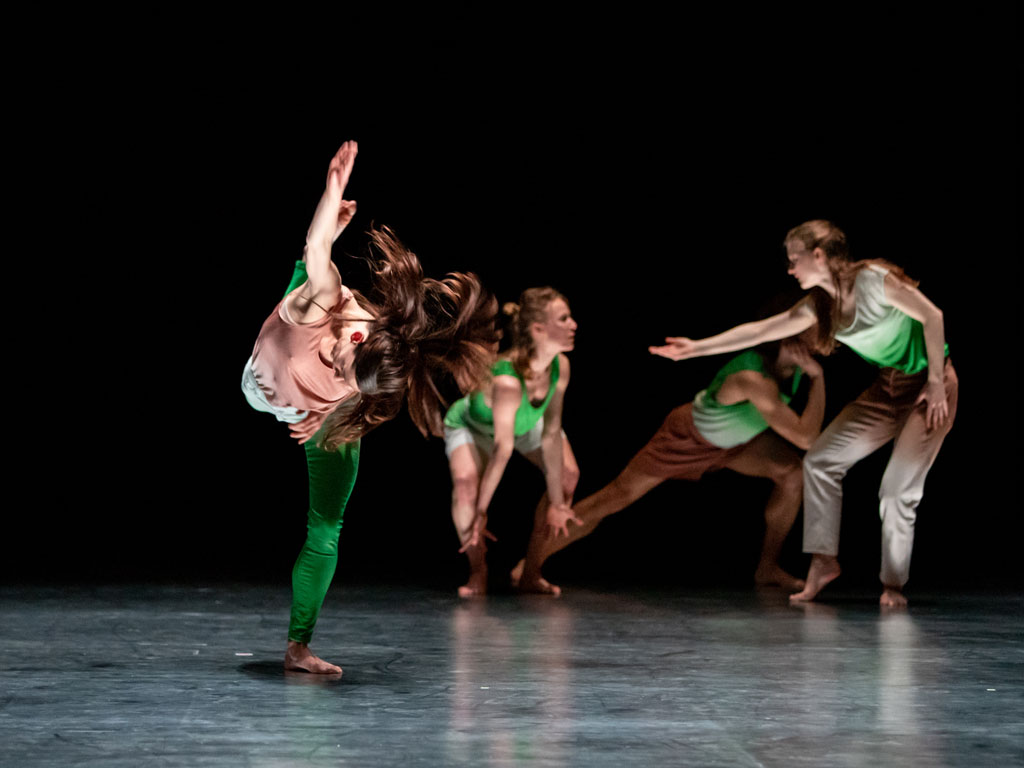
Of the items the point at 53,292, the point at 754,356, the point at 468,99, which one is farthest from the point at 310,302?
the point at 53,292

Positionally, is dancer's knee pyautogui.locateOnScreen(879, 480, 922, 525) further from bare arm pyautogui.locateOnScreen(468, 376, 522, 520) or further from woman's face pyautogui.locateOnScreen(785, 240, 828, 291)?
bare arm pyautogui.locateOnScreen(468, 376, 522, 520)

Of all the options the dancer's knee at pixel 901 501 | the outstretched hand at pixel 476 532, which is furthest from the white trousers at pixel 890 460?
the outstretched hand at pixel 476 532

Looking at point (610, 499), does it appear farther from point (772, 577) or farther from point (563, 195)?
point (563, 195)

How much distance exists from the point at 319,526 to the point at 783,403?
2.25 metres

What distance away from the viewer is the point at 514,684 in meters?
2.91

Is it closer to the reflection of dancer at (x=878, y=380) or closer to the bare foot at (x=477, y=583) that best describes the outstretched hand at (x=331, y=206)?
the reflection of dancer at (x=878, y=380)

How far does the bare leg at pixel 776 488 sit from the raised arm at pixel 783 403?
0.19 meters

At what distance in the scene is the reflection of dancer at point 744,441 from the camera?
15.9 feet

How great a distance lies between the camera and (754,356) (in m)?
4.90

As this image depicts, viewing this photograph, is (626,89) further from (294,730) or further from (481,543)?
(294,730)

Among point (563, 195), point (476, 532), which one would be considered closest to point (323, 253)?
point (476, 532)

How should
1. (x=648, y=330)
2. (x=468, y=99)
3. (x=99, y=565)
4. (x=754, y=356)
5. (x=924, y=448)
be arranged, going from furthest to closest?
(x=648, y=330) < (x=468, y=99) < (x=99, y=565) < (x=754, y=356) < (x=924, y=448)

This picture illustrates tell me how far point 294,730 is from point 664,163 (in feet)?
14.9

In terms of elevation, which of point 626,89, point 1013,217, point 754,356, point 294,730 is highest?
point 626,89
